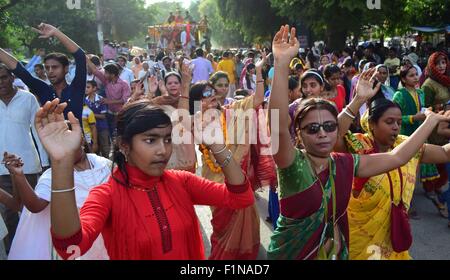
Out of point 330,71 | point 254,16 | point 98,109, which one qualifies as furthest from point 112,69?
point 254,16

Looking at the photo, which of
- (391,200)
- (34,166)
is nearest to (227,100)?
(34,166)

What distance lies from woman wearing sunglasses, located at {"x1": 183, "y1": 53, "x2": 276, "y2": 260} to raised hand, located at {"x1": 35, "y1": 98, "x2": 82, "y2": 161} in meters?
2.28

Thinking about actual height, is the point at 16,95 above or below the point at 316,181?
above

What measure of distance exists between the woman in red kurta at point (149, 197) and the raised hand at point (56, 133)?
30 centimetres

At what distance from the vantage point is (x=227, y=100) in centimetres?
509

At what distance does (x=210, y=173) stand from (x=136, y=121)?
231 centimetres

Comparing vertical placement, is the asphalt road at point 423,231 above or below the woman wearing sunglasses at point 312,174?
below

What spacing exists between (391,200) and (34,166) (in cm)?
284

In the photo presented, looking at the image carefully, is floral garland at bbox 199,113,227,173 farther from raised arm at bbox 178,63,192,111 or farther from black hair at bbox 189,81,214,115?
raised arm at bbox 178,63,192,111

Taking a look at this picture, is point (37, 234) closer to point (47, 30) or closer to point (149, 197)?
point (149, 197)

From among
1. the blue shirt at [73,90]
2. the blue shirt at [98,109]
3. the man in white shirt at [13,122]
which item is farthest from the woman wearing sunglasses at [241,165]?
the blue shirt at [98,109]

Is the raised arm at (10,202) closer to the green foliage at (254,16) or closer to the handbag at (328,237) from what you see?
the handbag at (328,237)

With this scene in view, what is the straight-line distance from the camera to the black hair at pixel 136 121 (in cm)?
192
